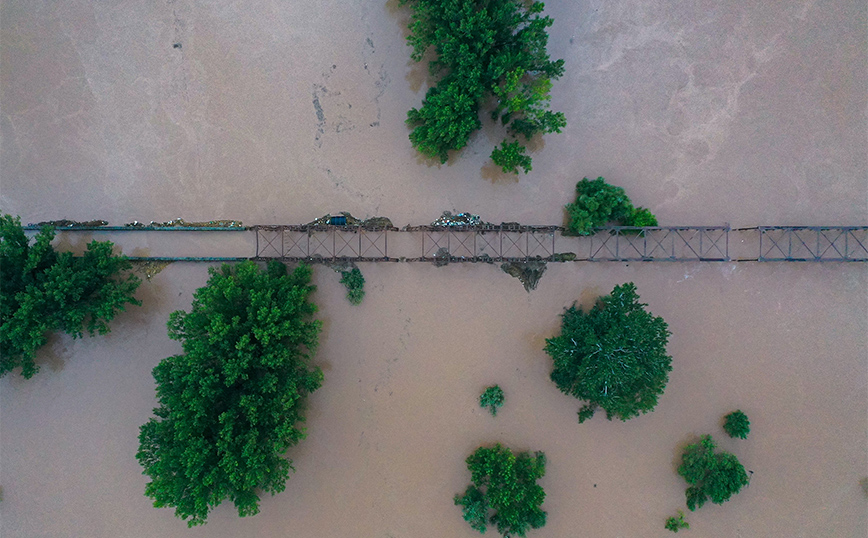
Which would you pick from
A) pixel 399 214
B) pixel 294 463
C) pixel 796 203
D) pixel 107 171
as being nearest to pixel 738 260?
pixel 796 203

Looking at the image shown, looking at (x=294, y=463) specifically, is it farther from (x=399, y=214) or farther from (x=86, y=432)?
(x=399, y=214)

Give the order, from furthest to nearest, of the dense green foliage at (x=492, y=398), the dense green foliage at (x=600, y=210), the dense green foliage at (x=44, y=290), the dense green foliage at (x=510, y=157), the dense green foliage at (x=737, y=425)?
the dense green foliage at (x=492, y=398)
the dense green foliage at (x=737, y=425)
the dense green foliage at (x=600, y=210)
the dense green foliage at (x=510, y=157)
the dense green foliage at (x=44, y=290)

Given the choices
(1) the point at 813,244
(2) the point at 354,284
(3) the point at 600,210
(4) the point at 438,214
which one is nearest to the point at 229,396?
(2) the point at 354,284

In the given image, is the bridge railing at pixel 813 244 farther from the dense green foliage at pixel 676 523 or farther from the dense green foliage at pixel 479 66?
the dense green foliage at pixel 676 523

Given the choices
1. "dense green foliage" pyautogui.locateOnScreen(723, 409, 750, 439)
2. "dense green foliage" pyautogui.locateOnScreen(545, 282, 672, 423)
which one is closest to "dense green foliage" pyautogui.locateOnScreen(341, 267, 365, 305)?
"dense green foliage" pyautogui.locateOnScreen(545, 282, 672, 423)

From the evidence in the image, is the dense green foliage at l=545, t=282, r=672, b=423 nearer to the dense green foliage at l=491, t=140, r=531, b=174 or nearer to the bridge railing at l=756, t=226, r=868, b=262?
the dense green foliage at l=491, t=140, r=531, b=174

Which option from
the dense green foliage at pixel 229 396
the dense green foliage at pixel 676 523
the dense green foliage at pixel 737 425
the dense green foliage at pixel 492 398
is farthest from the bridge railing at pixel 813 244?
the dense green foliage at pixel 229 396
